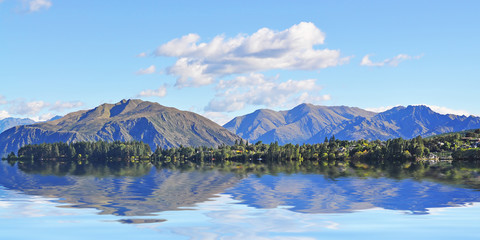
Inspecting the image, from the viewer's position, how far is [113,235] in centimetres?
4203

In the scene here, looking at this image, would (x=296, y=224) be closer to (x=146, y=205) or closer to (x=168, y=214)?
(x=168, y=214)

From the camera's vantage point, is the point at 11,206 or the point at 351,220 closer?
the point at 351,220

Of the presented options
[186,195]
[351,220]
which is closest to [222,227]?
[351,220]

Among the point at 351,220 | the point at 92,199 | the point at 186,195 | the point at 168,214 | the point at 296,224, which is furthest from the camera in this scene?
Answer: the point at 186,195

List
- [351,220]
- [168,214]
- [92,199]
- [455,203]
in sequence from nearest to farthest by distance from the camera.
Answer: [351,220], [168,214], [455,203], [92,199]

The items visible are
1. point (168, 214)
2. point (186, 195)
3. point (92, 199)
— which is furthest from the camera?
point (186, 195)

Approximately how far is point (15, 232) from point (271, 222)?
2736 centimetres

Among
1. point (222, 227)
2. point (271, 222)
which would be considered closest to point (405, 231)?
point (271, 222)

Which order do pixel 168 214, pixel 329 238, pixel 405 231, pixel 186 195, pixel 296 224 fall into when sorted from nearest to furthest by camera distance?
pixel 329 238
pixel 405 231
pixel 296 224
pixel 168 214
pixel 186 195

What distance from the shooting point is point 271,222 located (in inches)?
1891

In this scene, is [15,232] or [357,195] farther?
[357,195]

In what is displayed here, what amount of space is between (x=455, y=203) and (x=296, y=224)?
3155 centimetres

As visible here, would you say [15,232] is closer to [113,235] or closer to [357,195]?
[113,235]

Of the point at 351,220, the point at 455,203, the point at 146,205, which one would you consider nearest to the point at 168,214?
the point at 146,205
